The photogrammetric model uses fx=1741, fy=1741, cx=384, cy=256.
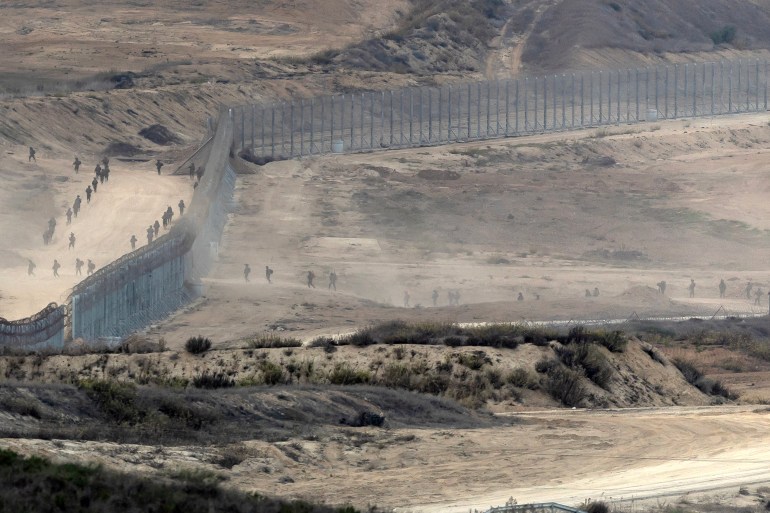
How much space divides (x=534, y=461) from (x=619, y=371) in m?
9.21

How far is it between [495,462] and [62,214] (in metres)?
39.2

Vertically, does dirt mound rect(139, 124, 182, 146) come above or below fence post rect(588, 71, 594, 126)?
below

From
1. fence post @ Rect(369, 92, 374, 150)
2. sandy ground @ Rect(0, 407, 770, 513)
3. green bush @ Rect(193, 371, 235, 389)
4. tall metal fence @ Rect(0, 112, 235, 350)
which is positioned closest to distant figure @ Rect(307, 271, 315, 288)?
tall metal fence @ Rect(0, 112, 235, 350)

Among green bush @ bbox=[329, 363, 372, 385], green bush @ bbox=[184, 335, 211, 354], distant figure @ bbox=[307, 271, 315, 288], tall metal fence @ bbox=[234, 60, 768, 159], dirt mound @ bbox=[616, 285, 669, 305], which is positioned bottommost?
dirt mound @ bbox=[616, 285, 669, 305]

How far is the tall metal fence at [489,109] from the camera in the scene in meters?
81.9

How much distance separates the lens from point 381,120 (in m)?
87.2

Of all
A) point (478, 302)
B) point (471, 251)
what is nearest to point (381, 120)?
point (471, 251)

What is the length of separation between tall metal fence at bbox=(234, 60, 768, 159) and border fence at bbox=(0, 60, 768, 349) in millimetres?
89

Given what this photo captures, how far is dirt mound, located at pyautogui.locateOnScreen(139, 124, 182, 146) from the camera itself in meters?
79.0

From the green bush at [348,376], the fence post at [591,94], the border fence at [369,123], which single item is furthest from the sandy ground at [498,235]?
the green bush at [348,376]

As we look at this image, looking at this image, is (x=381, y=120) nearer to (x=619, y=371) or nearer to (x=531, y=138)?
(x=531, y=138)

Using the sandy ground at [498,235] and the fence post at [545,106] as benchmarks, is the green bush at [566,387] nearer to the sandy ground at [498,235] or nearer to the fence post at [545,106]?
the sandy ground at [498,235]

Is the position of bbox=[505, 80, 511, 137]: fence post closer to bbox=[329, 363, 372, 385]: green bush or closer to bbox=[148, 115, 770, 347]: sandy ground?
bbox=[148, 115, 770, 347]: sandy ground

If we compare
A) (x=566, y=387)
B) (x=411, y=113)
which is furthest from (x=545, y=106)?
(x=566, y=387)
